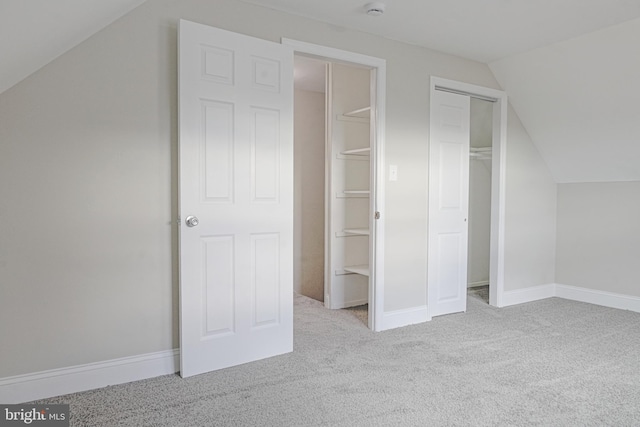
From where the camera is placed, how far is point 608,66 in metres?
3.40

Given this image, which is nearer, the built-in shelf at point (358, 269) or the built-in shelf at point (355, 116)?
the built-in shelf at point (358, 269)

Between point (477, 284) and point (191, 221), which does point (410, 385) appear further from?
point (477, 284)

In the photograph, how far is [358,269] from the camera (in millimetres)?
4039

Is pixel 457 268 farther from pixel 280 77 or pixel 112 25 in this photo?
pixel 112 25

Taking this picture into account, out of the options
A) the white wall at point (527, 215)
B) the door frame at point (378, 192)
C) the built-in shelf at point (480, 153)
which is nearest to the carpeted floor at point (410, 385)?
the door frame at point (378, 192)

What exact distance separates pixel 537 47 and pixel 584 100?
64cm

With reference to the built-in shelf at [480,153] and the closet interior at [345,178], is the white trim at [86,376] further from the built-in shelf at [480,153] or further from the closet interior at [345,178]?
the built-in shelf at [480,153]

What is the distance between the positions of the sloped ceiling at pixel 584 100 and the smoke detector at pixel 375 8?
1.72 metres

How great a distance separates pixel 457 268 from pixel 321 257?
174 cm

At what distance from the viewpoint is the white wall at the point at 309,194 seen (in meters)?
5.07

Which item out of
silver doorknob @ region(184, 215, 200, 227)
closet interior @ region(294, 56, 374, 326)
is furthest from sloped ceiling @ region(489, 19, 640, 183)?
silver doorknob @ region(184, 215, 200, 227)

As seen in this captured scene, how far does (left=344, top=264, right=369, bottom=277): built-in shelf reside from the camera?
3.92 metres

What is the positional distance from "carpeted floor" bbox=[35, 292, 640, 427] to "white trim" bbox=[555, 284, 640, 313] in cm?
72

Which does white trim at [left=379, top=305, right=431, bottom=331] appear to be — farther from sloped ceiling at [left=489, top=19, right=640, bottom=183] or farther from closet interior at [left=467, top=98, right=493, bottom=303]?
sloped ceiling at [left=489, top=19, right=640, bottom=183]
